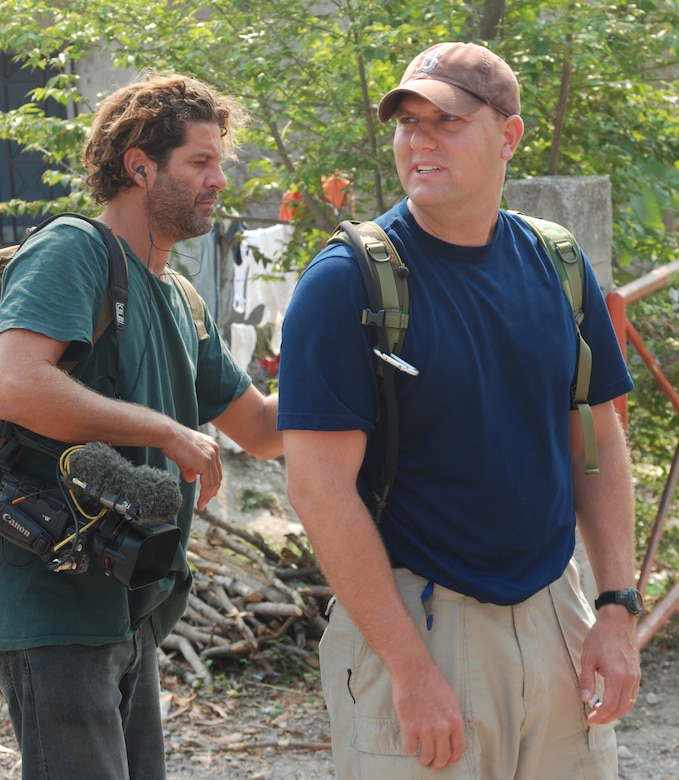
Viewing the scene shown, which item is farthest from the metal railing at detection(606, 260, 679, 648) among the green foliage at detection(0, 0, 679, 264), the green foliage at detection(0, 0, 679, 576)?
the green foliage at detection(0, 0, 679, 264)

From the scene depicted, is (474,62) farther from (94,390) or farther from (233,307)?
(233,307)

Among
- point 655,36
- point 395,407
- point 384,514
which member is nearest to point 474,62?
point 395,407

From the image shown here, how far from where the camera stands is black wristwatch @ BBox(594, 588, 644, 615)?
2.31 metres

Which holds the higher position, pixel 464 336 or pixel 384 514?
pixel 464 336

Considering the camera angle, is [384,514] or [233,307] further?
[233,307]

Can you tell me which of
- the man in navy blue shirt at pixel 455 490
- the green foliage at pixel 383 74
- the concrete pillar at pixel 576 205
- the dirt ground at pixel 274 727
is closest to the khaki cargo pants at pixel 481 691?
the man in navy blue shirt at pixel 455 490

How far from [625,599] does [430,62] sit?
1.25 metres

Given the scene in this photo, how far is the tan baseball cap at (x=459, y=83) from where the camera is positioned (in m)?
2.20

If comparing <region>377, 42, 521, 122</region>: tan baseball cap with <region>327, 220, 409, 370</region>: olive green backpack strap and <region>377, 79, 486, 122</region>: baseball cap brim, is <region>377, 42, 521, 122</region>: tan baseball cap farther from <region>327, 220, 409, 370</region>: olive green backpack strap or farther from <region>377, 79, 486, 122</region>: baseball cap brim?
<region>327, 220, 409, 370</region>: olive green backpack strap

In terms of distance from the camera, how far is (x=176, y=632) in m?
5.11

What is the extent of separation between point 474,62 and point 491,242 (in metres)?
0.38

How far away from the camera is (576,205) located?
4031 mm

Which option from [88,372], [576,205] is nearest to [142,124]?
[88,372]

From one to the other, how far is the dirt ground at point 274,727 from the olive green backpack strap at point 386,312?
236cm
